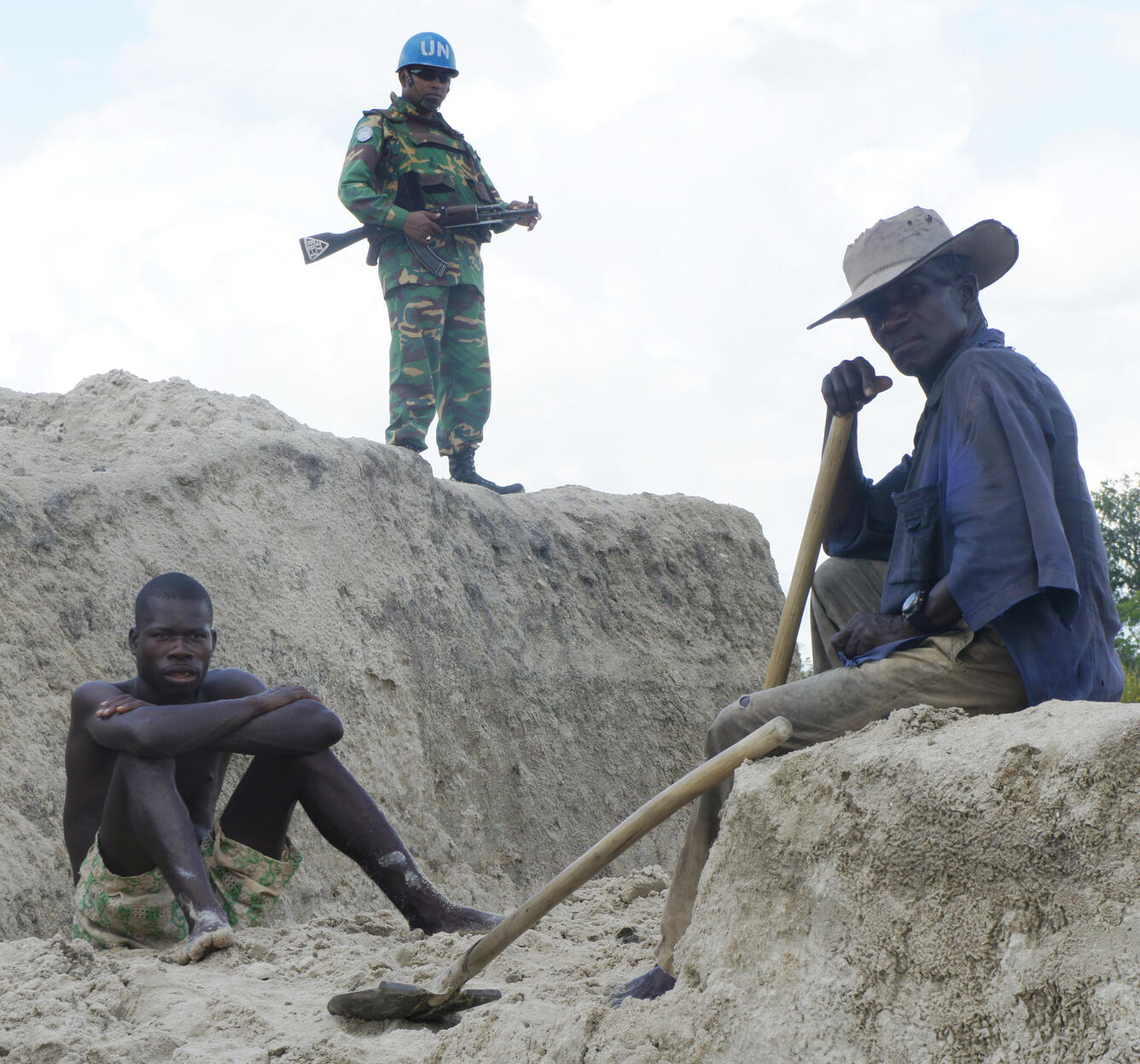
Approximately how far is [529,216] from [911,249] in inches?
133

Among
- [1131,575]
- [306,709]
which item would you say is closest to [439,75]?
[306,709]

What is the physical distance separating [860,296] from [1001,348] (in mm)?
327

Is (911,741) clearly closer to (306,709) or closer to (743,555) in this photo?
(306,709)

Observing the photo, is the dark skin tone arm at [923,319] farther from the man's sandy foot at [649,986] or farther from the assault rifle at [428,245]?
→ the assault rifle at [428,245]

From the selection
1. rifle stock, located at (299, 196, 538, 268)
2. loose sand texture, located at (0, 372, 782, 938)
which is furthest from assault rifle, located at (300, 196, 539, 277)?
loose sand texture, located at (0, 372, 782, 938)

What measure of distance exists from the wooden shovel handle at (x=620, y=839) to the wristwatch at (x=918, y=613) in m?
0.36

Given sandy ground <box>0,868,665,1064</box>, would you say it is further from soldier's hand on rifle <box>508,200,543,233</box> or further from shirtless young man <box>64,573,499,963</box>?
soldier's hand on rifle <box>508,200,543,233</box>

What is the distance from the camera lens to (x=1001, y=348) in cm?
267

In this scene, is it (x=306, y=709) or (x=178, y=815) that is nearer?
(x=178, y=815)

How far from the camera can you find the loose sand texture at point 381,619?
402cm

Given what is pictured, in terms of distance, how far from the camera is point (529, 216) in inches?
234

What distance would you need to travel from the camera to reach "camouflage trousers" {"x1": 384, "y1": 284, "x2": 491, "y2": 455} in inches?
219

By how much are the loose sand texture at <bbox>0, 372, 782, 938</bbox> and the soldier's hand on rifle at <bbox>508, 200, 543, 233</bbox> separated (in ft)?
4.20

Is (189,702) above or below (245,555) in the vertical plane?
below
